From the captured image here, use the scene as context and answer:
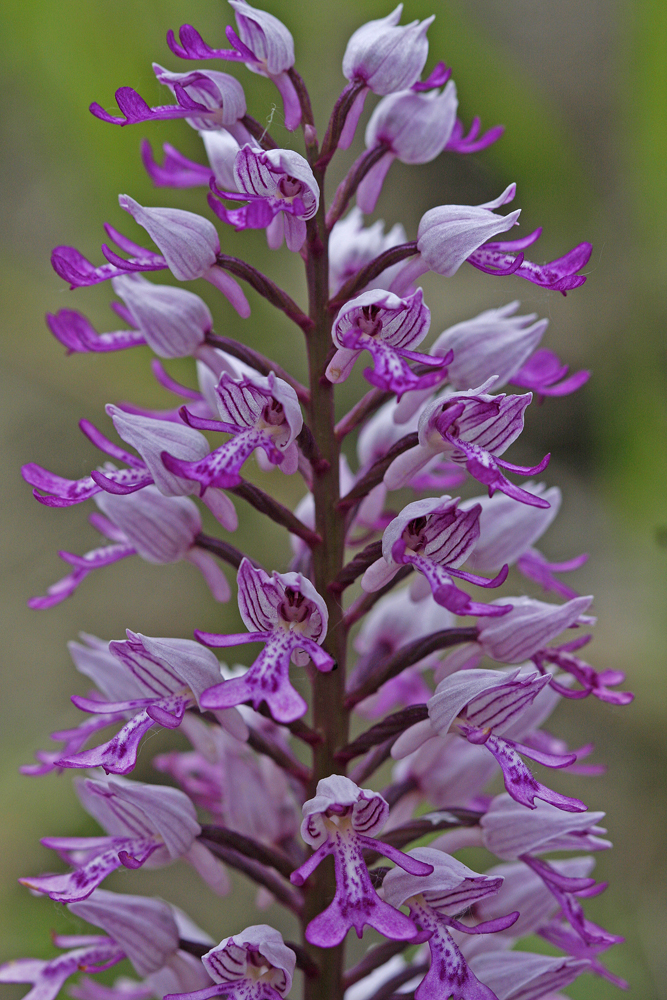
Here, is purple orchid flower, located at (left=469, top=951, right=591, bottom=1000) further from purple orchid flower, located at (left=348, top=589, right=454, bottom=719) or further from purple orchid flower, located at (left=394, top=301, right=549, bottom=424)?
purple orchid flower, located at (left=394, top=301, right=549, bottom=424)

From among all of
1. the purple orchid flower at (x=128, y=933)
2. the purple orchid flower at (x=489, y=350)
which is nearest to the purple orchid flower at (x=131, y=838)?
the purple orchid flower at (x=128, y=933)

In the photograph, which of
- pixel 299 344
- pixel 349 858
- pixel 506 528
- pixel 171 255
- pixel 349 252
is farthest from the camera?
pixel 299 344

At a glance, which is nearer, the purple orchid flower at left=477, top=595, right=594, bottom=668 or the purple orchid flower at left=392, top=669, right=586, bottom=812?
the purple orchid flower at left=392, top=669, right=586, bottom=812

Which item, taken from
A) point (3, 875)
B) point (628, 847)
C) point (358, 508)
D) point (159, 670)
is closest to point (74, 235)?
point (3, 875)

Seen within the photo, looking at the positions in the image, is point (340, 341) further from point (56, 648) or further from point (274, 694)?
point (56, 648)

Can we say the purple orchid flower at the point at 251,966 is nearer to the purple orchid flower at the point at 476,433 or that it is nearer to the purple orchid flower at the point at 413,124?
the purple orchid flower at the point at 476,433

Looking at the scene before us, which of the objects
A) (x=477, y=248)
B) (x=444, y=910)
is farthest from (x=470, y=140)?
(x=444, y=910)

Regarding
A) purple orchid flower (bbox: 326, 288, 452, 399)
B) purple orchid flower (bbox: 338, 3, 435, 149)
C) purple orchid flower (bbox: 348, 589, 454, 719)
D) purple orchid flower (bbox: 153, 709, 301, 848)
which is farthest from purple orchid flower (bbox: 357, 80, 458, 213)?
purple orchid flower (bbox: 153, 709, 301, 848)

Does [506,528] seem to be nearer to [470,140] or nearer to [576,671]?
[576,671]
